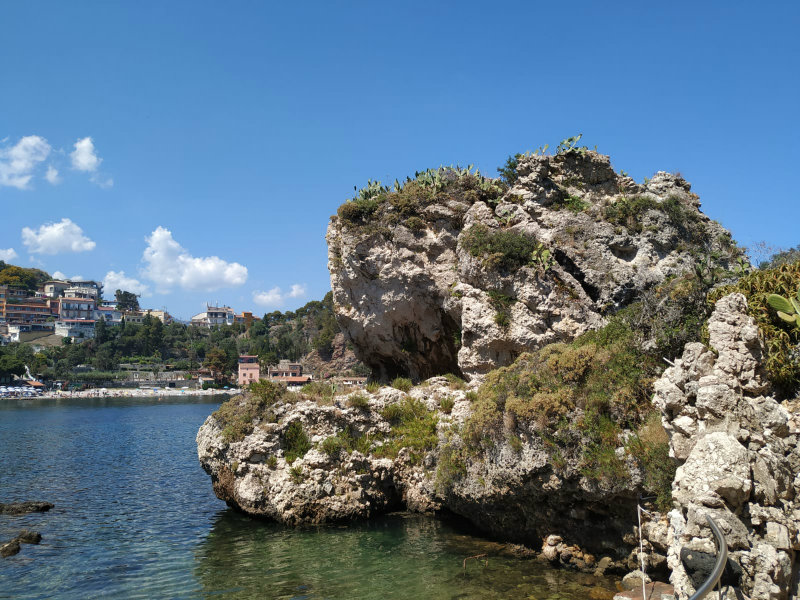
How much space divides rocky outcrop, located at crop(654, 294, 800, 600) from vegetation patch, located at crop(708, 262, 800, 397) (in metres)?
0.86

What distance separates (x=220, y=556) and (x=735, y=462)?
1306cm

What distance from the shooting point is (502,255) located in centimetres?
2064

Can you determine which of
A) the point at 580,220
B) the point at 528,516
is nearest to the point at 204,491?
the point at 528,516

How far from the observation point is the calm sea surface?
12352 millimetres

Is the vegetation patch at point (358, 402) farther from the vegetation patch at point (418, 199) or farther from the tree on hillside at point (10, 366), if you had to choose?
the tree on hillside at point (10, 366)

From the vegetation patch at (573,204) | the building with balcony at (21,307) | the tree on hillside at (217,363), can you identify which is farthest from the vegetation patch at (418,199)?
the building with balcony at (21,307)

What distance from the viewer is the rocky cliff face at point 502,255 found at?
20.2m

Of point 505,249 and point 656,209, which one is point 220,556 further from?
point 656,209

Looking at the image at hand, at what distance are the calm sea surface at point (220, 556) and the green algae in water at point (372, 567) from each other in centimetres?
3

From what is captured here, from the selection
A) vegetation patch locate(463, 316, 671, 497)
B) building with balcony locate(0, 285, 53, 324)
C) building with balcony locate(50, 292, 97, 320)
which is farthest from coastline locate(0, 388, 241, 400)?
vegetation patch locate(463, 316, 671, 497)

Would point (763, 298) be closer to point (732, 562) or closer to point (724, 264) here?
point (732, 562)

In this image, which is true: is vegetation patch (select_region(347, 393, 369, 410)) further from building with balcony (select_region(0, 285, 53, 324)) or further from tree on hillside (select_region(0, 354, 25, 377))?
building with balcony (select_region(0, 285, 53, 324))

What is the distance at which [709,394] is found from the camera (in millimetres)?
8523

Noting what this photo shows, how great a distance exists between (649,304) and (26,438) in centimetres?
4813
